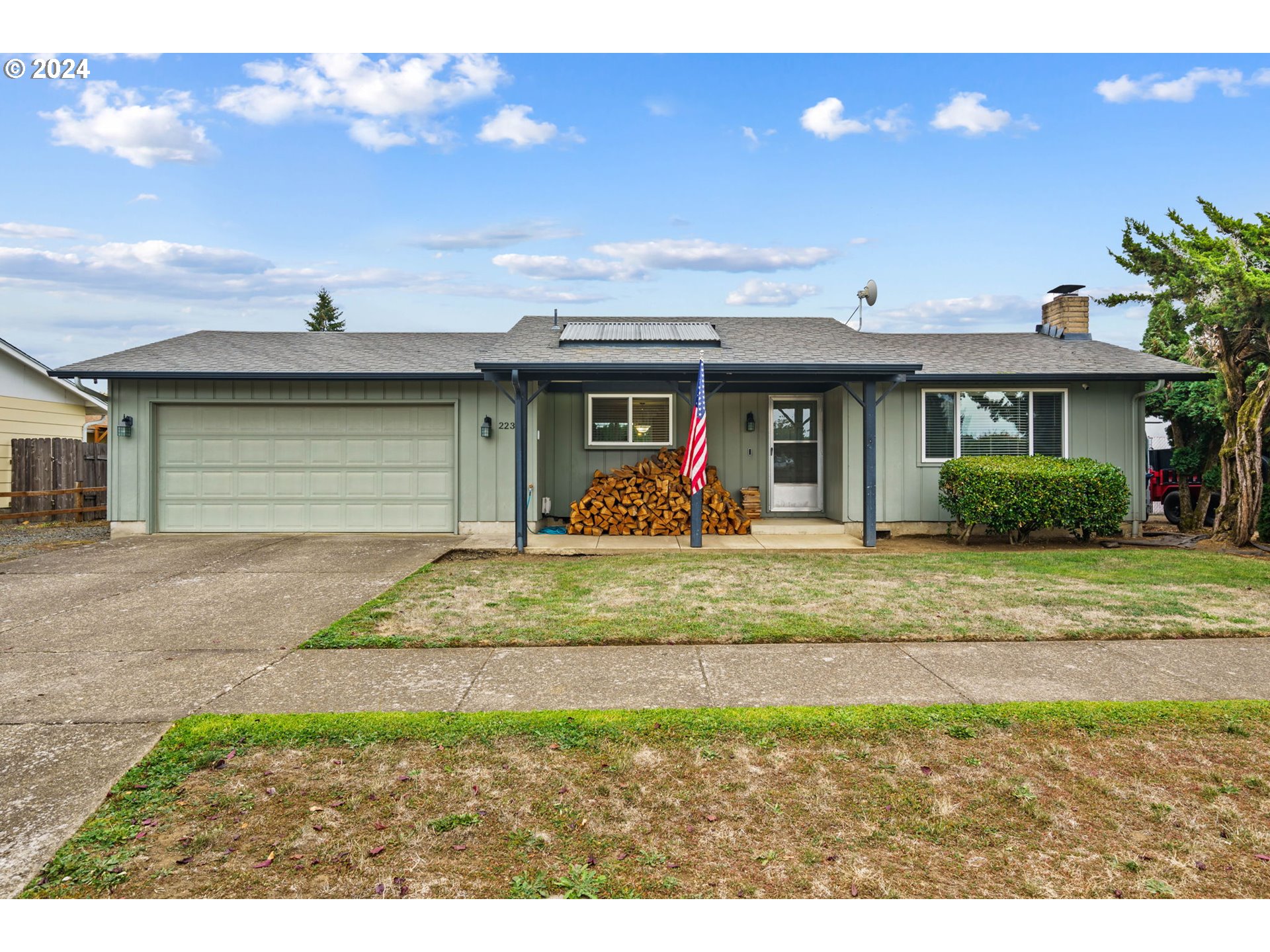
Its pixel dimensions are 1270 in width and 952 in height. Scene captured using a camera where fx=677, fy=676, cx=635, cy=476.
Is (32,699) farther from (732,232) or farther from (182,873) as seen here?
(732,232)

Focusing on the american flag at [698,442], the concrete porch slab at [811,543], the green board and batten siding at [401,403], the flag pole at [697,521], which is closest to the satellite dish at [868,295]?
the concrete porch slab at [811,543]

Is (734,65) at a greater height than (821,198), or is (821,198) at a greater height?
(821,198)

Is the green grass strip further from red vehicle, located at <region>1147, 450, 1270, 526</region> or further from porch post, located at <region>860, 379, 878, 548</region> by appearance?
red vehicle, located at <region>1147, 450, 1270, 526</region>

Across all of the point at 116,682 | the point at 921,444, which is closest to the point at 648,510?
the point at 921,444

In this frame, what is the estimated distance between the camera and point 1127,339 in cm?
1414

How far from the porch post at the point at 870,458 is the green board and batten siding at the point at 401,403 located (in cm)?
518

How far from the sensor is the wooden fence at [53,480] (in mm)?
13664

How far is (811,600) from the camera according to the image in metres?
6.16

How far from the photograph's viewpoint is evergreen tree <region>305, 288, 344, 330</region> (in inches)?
1629

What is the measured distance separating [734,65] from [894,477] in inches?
261

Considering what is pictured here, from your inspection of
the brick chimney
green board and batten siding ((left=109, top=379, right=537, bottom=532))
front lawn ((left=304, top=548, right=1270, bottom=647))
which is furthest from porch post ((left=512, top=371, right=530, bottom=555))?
the brick chimney

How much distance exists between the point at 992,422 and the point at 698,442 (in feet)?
18.0

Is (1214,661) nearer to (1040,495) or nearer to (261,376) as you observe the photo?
(1040,495)

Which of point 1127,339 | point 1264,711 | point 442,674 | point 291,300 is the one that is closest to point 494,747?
point 442,674
